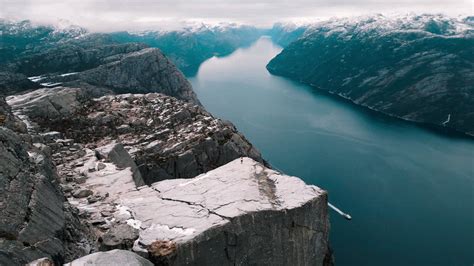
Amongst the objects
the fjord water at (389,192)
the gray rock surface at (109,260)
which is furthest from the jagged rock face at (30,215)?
the fjord water at (389,192)

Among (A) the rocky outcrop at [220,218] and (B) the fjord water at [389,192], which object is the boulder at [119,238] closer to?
(A) the rocky outcrop at [220,218]

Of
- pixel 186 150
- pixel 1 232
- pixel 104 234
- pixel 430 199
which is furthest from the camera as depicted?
pixel 430 199

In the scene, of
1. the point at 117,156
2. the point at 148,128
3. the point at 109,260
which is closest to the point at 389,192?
the point at 148,128

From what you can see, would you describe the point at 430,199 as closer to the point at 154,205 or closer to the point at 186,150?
the point at 186,150

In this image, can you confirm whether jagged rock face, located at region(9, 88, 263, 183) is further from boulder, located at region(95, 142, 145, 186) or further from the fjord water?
the fjord water

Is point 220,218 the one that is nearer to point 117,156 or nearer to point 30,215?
point 30,215

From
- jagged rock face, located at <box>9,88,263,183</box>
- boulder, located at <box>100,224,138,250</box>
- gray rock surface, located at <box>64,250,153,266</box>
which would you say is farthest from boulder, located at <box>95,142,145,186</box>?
gray rock surface, located at <box>64,250,153,266</box>

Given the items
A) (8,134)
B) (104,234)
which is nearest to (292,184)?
(104,234)
